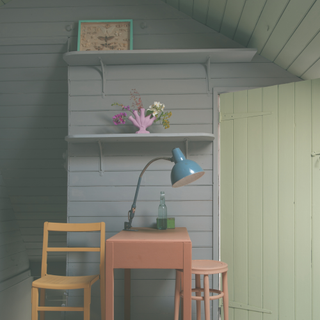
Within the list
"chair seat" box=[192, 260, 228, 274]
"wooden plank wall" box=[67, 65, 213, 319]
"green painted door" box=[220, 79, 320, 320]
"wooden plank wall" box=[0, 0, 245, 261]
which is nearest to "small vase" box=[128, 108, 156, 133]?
"wooden plank wall" box=[67, 65, 213, 319]

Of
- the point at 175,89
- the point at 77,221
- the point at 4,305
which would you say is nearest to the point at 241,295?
the point at 77,221

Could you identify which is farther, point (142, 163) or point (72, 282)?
point (142, 163)

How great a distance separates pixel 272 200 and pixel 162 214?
0.88 m

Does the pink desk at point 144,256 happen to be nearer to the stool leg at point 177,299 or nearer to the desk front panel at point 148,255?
the desk front panel at point 148,255

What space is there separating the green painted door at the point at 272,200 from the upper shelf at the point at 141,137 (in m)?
0.25

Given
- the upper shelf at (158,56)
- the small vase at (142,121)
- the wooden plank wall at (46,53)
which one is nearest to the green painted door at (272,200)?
the upper shelf at (158,56)

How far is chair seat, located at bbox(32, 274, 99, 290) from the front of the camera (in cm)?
214

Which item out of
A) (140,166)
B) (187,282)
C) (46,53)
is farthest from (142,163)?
(46,53)

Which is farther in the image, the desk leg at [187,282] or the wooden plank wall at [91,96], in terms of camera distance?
the wooden plank wall at [91,96]

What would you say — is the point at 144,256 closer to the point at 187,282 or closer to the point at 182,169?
the point at 187,282

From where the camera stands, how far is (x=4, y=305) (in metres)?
3.46

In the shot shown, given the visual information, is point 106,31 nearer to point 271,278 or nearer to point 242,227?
point 242,227

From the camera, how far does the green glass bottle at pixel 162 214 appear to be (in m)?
2.42

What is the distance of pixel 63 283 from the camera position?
7.18 ft
